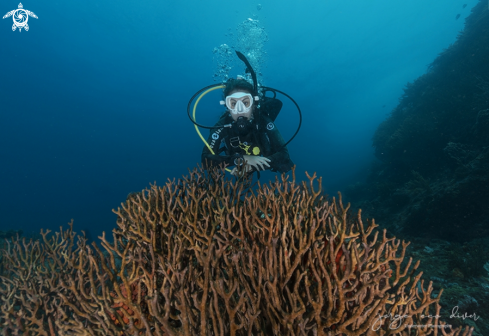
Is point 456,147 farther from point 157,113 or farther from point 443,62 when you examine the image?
point 157,113

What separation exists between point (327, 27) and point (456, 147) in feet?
173

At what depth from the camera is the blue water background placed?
49031mm

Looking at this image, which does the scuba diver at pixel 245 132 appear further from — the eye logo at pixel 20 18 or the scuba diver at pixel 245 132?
the eye logo at pixel 20 18

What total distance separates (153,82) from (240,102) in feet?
236

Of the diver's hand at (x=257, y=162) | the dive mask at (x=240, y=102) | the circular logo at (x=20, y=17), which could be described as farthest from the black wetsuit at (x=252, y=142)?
the circular logo at (x=20, y=17)

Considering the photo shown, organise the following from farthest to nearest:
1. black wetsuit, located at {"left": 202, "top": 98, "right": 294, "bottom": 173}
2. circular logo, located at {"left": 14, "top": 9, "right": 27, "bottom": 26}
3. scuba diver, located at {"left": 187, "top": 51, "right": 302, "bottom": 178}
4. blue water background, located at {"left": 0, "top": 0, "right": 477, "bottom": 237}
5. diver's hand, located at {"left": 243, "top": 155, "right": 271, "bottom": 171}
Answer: blue water background, located at {"left": 0, "top": 0, "right": 477, "bottom": 237}
circular logo, located at {"left": 14, "top": 9, "right": 27, "bottom": 26}
scuba diver, located at {"left": 187, "top": 51, "right": 302, "bottom": 178}
black wetsuit, located at {"left": 202, "top": 98, "right": 294, "bottom": 173}
diver's hand, located at {"left": 243, "top": 155, "right": 271, "bottom": 171}

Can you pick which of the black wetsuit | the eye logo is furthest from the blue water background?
the black wetsuit

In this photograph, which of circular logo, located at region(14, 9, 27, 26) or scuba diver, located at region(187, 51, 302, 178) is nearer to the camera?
scuba diver, located at region(187, 51, 302, 178)

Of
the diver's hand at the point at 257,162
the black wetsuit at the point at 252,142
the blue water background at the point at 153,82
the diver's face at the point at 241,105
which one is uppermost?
the blue water background at the point at 153,82

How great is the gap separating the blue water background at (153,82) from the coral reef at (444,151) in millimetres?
17539

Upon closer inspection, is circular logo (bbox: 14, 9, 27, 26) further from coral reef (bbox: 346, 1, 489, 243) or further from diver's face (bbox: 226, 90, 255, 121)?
coral reef (bbox: 346, 1, 489, 243)

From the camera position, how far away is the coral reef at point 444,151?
643 centimetres

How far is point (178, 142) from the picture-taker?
86.8 meters

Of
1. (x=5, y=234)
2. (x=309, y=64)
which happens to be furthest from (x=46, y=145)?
(x=309, y=64)
